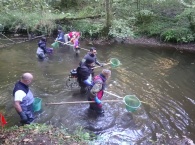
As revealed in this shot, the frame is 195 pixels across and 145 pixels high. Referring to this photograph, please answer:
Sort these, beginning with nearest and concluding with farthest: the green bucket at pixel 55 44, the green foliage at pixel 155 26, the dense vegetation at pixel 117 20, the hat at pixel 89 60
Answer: the hat at pixel 89 60
the green bucket at pixel 55 44
the dense vegetation at pixel 117 20
the green foliage at pixel 155 26

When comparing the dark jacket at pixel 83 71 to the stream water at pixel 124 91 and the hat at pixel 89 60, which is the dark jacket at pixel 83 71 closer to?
the hat at pixel 89 60

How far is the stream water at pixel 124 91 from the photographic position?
7.73 metres

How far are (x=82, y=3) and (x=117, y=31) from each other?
801cm

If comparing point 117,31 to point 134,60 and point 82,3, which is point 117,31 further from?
point 82,3

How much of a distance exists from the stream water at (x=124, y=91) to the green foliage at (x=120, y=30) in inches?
69.7

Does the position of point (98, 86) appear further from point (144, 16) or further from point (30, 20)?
point (30, 20)

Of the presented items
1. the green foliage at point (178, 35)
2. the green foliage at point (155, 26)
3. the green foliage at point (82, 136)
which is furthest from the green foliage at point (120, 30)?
the green foliage at point (82, 136)

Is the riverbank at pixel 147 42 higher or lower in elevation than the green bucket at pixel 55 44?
lower

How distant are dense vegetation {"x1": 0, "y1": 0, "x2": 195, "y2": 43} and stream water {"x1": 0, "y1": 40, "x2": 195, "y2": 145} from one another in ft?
7.37

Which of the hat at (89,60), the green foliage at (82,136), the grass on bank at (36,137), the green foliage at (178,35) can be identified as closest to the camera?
the grass on bank at (36,137)

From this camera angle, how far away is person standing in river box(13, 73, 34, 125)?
6.40 m

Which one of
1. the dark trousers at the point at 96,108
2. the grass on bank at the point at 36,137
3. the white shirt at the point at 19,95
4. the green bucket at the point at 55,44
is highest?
the white shirt at the point at 19,95

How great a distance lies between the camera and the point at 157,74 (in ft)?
40.7

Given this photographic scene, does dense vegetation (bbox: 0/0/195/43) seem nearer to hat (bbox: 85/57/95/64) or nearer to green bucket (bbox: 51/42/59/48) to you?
green bucket (bbox: 51/42/59/48)
